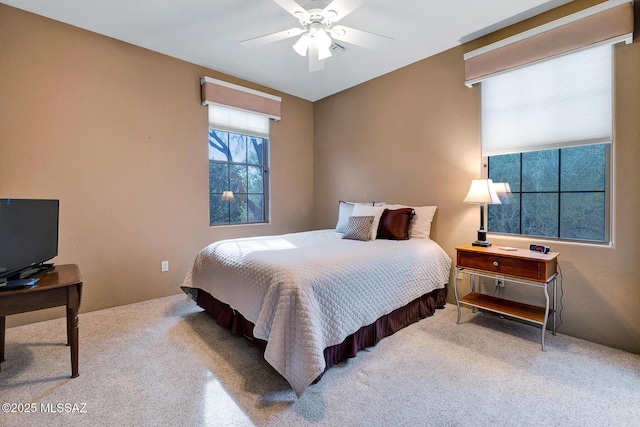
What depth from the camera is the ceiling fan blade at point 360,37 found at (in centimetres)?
220

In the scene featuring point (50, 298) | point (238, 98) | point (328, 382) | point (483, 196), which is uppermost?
point (238, 98)

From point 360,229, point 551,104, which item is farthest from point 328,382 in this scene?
point 551,104

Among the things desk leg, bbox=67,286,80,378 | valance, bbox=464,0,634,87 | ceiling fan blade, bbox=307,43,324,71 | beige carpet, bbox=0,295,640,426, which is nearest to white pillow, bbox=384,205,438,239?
beige carpet, bbox=0,295,640,426

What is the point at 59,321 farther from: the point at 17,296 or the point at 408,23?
the point at 408,23

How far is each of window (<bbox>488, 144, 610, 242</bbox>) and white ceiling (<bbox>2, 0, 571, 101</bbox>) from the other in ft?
3.99

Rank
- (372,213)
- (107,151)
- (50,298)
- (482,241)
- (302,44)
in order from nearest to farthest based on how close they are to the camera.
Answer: (50,298) → (302,44) → (482,241) → (107,151) → (372,213)

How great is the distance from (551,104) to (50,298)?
12.7ft

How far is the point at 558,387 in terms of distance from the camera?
172cm

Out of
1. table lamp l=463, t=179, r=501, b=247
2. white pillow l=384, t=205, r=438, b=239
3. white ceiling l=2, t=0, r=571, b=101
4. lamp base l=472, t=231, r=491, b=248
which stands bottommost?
lamp base l=472, t=231, r=491, b=248

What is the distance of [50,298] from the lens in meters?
1.72

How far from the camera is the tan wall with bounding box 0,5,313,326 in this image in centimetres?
248

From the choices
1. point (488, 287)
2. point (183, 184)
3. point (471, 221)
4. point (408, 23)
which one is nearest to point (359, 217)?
point (471, 221)

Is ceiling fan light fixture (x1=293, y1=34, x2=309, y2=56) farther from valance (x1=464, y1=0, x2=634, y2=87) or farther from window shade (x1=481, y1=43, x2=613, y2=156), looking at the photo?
window shade (x1=481, y1=43, x2=613, y2=156)

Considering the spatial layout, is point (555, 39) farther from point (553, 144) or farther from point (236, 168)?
point (236, 168)
